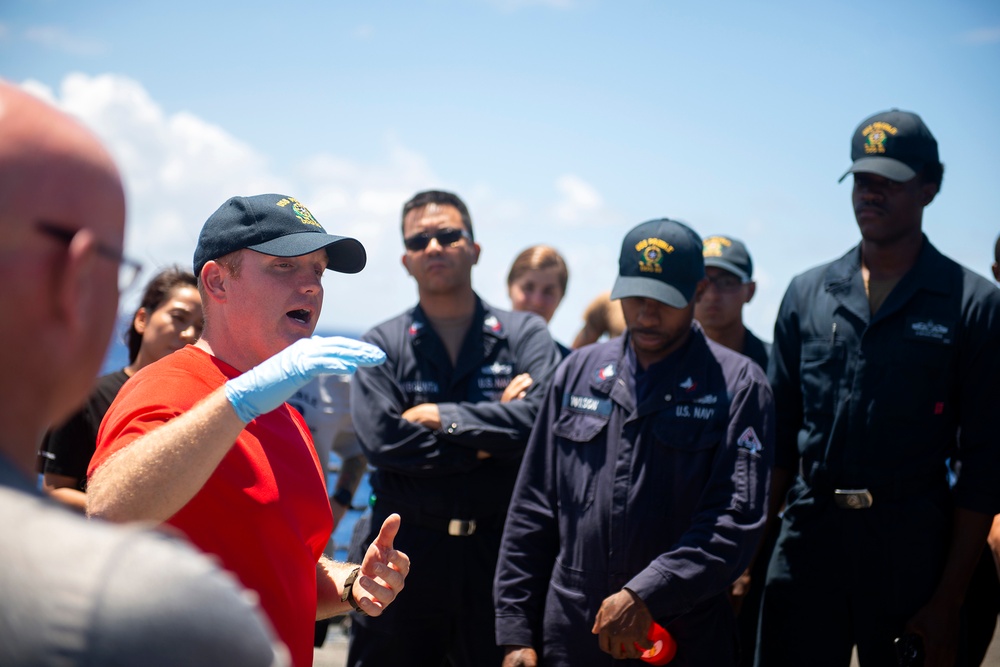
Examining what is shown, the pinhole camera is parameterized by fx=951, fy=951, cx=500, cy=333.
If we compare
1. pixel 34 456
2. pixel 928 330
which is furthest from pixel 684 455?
pixel 34 456

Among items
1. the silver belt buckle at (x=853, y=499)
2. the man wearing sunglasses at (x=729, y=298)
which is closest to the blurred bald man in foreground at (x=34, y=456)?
the silver belt buckle at (x=853, y=499)

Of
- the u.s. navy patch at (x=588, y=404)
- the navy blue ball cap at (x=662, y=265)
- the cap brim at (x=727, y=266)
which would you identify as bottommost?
the u.s. navy patch at (x=588, y=404)

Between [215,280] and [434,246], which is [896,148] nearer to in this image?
[434,246]

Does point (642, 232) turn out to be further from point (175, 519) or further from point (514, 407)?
point (175, 519)

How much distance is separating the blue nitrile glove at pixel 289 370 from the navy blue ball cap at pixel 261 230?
37 cm

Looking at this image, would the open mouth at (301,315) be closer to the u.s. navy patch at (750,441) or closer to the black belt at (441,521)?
the u.s. navy patch at (750,441)

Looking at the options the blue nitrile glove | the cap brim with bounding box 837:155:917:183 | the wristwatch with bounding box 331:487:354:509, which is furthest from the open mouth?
the wristwatch with bounding box 331:487:354:509

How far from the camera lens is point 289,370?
2.09 m

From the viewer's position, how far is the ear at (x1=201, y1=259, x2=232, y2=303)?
8.49 ft

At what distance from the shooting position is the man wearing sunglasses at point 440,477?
4.40 metres

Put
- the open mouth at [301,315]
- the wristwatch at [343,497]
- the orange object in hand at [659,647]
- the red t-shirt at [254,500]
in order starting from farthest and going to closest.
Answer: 1. the wristwatch at [343,497]
2. the orange object in hand at [659,647]
3. the open mouth at [301,315]
4. the red t-shirt at [254,500]

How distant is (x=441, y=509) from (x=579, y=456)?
3.12 feet

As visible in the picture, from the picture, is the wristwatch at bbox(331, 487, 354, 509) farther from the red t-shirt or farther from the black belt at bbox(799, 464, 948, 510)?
the red t-shirt

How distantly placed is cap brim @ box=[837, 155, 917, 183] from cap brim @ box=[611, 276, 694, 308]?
3.54 feet
